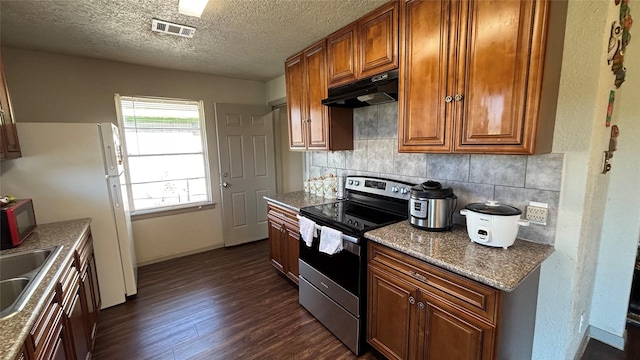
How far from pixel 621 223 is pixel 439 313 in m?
1.57

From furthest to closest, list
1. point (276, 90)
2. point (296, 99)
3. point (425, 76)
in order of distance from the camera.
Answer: point (276, 90) < point (296, 99) < point (425, 76)

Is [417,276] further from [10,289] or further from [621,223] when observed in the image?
[10,289]

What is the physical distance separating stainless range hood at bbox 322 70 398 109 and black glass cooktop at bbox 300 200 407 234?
36.7 inches

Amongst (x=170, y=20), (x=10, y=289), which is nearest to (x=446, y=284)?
(x=10, y=289)

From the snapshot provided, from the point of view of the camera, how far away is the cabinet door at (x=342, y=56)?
2.12m

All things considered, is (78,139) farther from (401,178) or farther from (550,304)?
(550,304)

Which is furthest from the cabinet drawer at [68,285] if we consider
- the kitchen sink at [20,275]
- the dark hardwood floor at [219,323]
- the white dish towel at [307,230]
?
the white dish towel at [307,230]

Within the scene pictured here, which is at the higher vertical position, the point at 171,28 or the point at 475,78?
the point at 171,28

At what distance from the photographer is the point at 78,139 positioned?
2.21 m

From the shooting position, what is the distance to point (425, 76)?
162 cm

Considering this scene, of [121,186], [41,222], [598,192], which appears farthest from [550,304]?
[41,222]

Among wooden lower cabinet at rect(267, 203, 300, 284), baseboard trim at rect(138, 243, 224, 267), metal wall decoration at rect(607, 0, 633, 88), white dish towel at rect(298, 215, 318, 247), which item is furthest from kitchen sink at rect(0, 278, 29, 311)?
metal wall decoration at rect(607, 0, 633, 88)

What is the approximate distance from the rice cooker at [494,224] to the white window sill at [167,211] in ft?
11.1

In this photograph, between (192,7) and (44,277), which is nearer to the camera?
(44,277)
